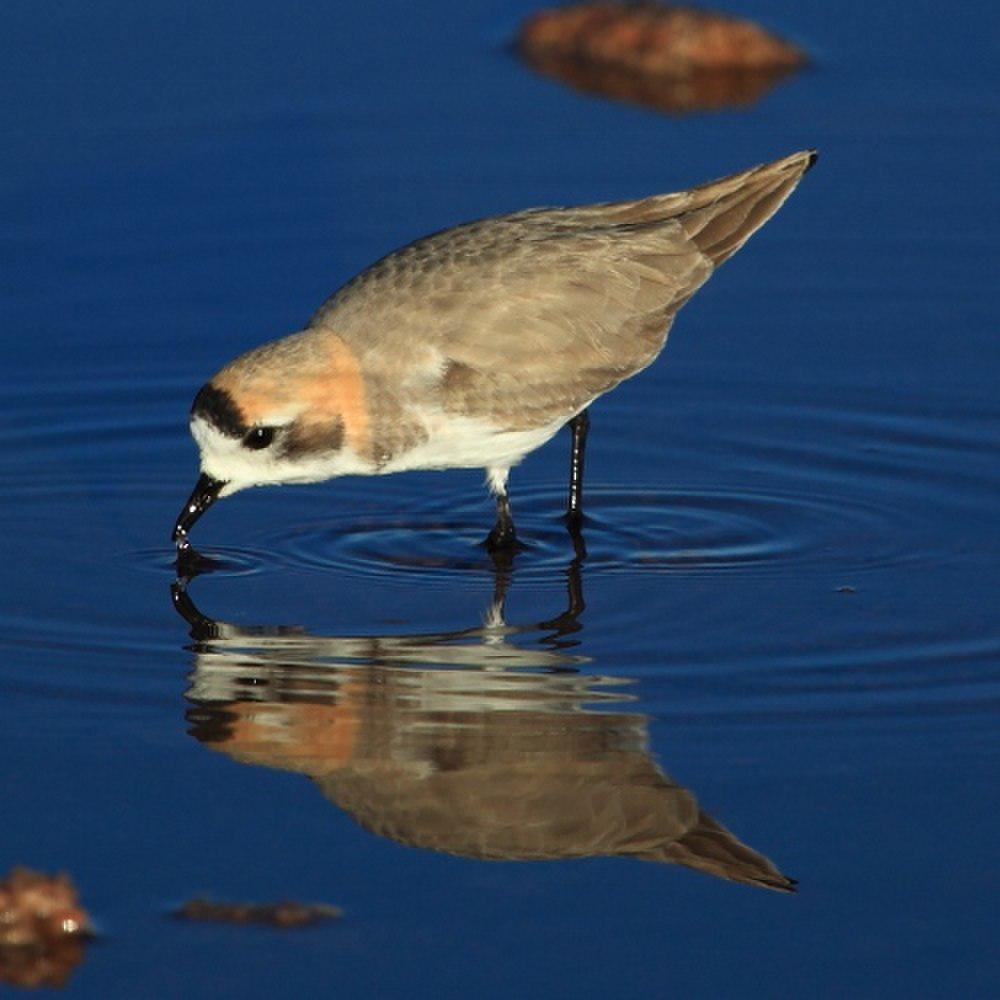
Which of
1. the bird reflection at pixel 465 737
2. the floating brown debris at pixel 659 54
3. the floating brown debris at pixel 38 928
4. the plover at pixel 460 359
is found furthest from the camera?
the floating brown debris at pixel 659 54

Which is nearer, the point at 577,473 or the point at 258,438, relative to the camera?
the point at 258,438

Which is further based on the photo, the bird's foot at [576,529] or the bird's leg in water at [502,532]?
the bird's leg in water at [502,532]

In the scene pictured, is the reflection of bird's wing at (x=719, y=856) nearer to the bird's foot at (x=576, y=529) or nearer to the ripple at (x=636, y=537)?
the ripple at (x=636, y=537)

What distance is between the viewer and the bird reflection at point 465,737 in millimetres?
7812

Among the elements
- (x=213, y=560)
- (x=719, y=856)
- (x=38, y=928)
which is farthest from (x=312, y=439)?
(x=38, y=928)

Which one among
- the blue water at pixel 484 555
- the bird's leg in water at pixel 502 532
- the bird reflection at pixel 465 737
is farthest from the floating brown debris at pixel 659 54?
the bird reflection at pixel 465 737

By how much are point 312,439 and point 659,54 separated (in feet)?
22.4

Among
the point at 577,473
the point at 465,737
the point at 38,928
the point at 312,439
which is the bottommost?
the point at 38,928

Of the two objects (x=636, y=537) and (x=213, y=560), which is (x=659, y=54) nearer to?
(x=636, y=537)

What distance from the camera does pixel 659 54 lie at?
16.5 metres

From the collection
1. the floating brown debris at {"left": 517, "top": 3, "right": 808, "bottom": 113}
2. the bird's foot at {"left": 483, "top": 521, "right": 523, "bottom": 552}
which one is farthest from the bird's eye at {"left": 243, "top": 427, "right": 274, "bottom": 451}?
the floating brown debris at {"left": 517, "top": 3, "right": 808, "bottom": 113}

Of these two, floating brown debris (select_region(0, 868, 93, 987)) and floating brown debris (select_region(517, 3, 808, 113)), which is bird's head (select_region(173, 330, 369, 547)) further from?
floating brown debris (select_region(517, 3, 808, 113))

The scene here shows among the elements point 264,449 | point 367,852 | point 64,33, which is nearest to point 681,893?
point 367,852

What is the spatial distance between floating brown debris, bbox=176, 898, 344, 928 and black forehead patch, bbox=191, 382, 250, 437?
135 inches
